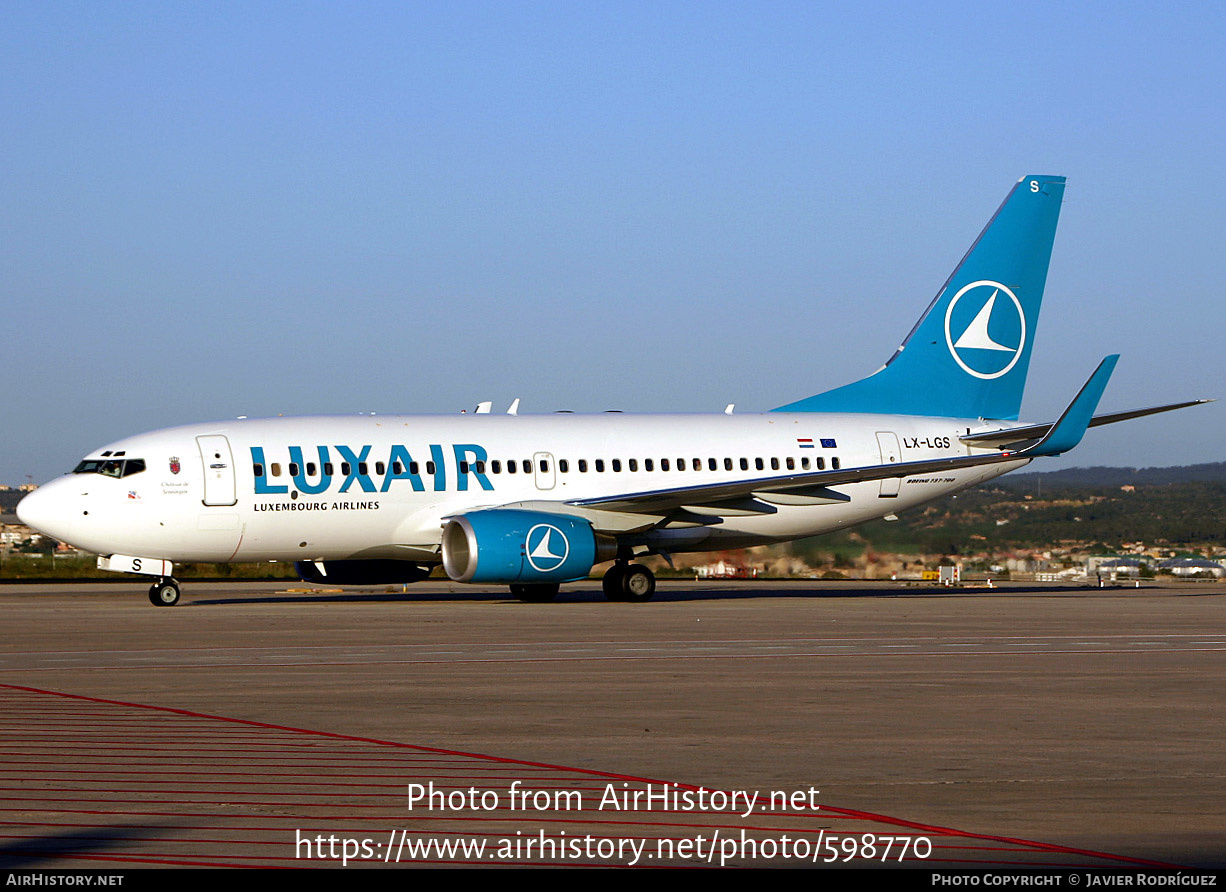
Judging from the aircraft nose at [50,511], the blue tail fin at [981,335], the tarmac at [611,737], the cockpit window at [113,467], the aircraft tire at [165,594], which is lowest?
the tarmac at [611,737]

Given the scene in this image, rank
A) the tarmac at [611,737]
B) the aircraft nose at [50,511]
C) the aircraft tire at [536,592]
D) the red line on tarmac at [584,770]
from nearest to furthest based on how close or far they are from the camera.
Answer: the red line on tarmac at [584,770] → the tarmac at [611,737] → the aircraft nose at [50,511] → the aircraft tire at [536,592]

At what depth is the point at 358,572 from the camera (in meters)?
31.1

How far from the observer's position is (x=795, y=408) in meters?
34.9

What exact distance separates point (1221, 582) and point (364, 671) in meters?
36.2

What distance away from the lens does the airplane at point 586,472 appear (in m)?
28.4

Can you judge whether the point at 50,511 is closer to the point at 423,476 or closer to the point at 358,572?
the point at 358,572

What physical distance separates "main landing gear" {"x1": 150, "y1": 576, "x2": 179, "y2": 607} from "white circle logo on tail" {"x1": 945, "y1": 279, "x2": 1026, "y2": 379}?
57.3 feet

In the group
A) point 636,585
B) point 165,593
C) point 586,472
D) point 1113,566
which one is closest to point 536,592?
point 636,585

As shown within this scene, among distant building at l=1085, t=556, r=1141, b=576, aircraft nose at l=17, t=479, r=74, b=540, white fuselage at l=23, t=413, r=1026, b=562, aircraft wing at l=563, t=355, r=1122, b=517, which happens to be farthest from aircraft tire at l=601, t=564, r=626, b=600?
distant building at l=1085, t=556, r=1141, b=576

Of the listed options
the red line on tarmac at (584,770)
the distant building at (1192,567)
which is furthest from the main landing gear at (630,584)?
the distant building at (1192,567)

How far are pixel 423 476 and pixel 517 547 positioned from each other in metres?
2.82

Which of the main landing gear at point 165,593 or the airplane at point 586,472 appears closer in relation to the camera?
the airplane at point 586,472

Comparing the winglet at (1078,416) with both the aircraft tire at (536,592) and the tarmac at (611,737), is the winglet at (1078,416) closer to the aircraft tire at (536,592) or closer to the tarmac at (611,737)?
the tarmac at (611,737)
